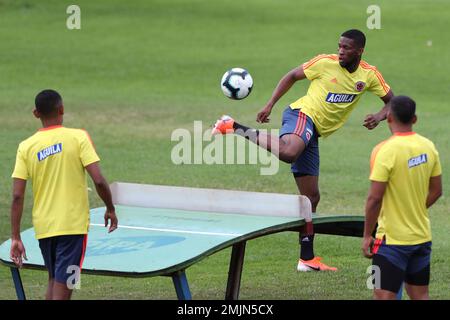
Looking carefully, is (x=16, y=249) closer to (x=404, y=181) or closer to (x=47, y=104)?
(x=47, y=104)

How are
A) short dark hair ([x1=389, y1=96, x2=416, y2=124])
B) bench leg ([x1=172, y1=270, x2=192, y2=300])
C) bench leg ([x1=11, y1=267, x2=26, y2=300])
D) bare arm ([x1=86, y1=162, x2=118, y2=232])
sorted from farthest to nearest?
bench leg ([x1=11, y1=267, x2=26, y2=300]) → bench leg ([x1=172, y1=270, x2=192, y2=300]) → bare arm ([x1=86, y1=162, x2=118, y2=232]) → short dark hair ([x1=389, y1=96, x2=416, y2=124])

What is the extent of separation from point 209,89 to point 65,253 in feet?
66.4

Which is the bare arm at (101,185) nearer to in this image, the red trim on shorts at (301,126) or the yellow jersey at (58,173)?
the yellow jersey at (58,173)

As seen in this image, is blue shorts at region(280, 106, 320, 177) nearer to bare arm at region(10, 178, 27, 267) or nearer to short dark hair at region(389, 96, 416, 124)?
short dark hair at region(389, 96, 416, 124)

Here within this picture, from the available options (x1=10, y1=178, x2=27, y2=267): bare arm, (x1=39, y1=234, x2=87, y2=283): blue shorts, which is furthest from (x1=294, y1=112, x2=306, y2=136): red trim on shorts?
(x1=10, y1=178, x2=27, y2=267): bare arm

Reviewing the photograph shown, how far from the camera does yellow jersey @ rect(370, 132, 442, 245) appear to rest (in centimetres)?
859

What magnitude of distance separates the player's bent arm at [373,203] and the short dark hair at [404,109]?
539 millimetres

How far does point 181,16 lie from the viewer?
1543 inches

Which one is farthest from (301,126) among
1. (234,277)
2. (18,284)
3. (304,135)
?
(18,284)

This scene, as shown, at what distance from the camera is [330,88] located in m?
12.7

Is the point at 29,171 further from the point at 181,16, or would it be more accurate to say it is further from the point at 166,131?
the point at 181,16

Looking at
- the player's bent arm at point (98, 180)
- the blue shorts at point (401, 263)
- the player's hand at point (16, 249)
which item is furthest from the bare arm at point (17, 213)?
the blue shorts at point (401, 263)

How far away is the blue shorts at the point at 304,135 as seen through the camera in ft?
41.3

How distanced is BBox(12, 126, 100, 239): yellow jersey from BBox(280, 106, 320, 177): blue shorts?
3913mm
